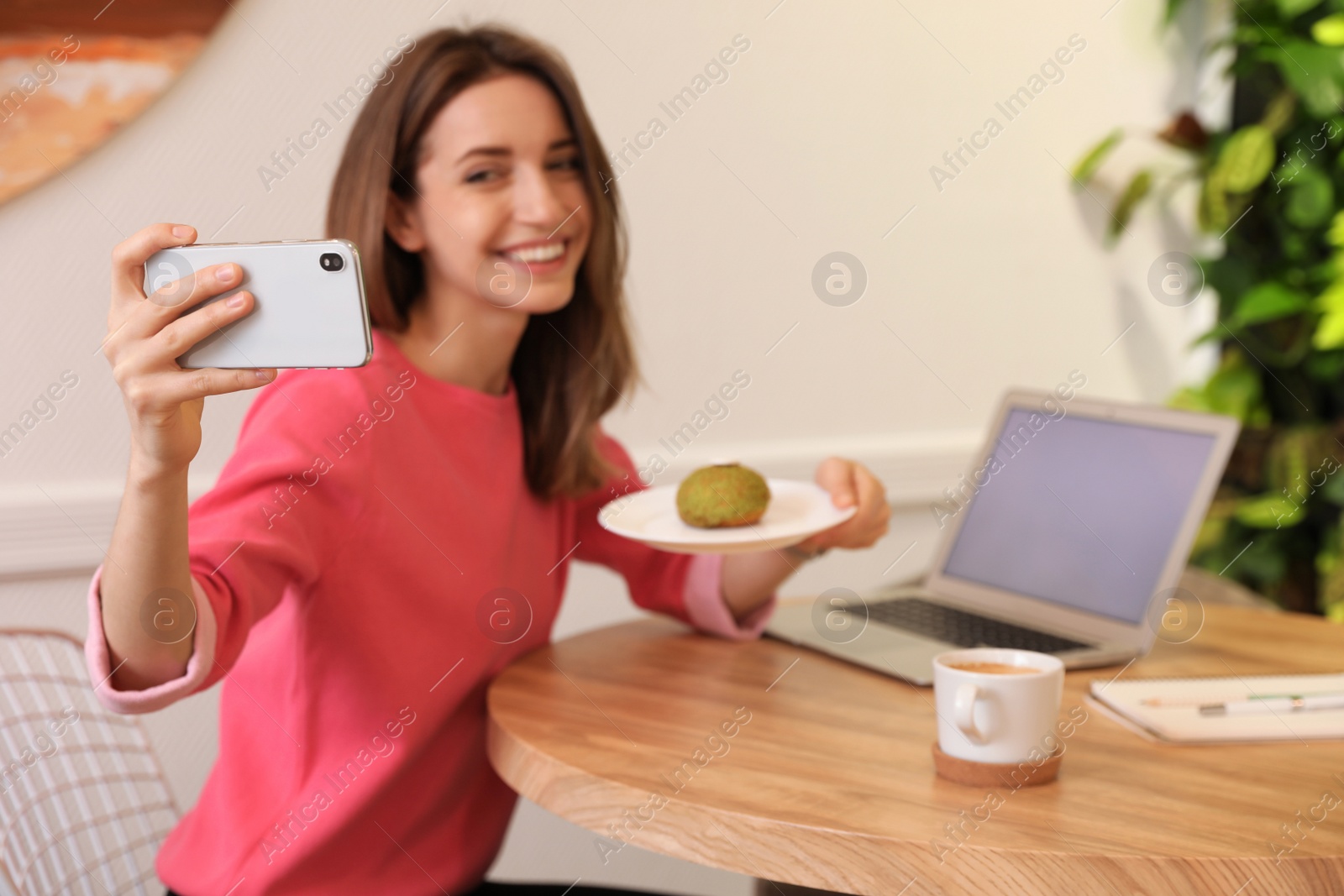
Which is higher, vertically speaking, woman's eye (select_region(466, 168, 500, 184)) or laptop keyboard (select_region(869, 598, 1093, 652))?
woman's eye (select_region(466, 168, 500, 184))

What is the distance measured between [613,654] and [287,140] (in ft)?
3.38

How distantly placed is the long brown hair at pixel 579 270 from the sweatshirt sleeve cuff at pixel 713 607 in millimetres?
172

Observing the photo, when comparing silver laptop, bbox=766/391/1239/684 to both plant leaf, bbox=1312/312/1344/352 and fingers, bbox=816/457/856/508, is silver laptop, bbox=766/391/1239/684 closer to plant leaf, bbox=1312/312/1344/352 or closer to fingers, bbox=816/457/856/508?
fingers, bbox=816/457/856/508

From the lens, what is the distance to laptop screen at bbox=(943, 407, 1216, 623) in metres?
1.35

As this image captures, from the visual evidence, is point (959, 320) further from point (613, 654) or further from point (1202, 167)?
point (613, 654)

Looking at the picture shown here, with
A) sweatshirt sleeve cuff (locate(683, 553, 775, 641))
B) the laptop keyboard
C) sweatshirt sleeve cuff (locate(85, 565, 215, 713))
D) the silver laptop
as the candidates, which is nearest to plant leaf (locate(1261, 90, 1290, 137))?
the silver laptop

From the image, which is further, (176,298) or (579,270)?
(579,270)

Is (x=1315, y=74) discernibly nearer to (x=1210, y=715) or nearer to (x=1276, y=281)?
(x=1276, y=281)

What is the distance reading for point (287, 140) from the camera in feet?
6.01

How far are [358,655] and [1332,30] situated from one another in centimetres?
224

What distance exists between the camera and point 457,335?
136cm

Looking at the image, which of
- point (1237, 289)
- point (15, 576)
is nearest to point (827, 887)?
point (15, 576)

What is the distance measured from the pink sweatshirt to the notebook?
0.65 metres

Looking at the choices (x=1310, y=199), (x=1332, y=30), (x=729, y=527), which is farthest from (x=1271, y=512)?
(x=729, y=527)
